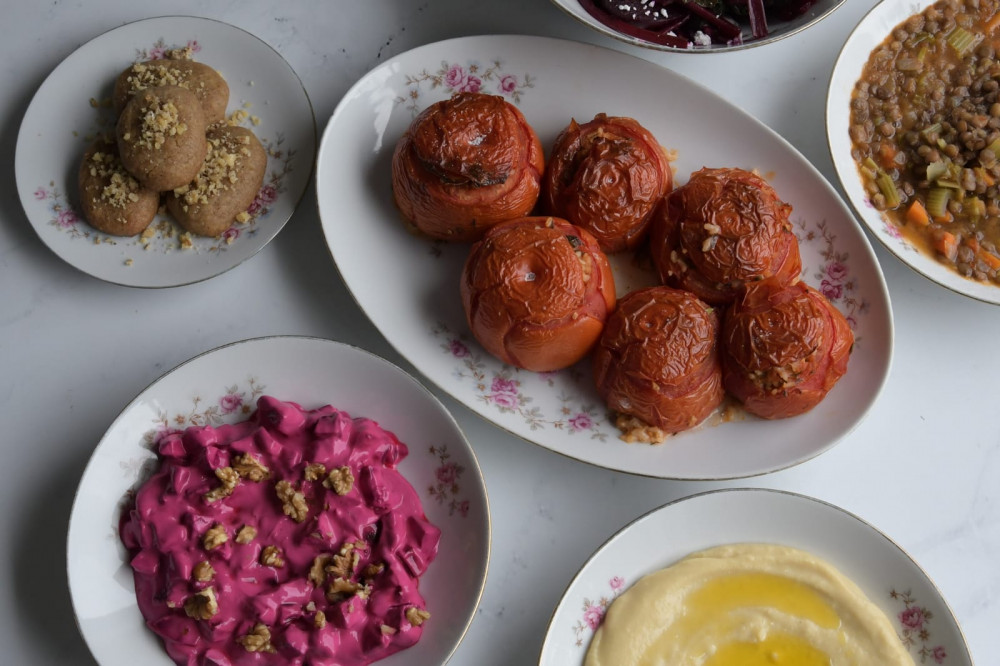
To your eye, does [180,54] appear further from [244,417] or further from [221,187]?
[244,417]

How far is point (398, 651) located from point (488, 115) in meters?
1.86

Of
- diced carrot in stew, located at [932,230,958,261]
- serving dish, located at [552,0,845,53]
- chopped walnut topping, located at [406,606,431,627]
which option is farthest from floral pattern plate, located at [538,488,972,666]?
serving dish, located at [552,0,845,53]

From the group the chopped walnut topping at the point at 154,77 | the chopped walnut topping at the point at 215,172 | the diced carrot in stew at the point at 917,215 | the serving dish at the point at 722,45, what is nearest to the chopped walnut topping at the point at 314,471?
the chopped walnut topping at the point at 215,172

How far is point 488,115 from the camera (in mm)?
2830

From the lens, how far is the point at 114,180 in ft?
9.84

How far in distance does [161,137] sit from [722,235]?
1945mm

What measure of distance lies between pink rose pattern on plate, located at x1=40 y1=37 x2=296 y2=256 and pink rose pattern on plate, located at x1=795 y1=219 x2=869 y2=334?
6.50ft

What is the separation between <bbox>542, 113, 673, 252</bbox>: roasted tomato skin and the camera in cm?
288

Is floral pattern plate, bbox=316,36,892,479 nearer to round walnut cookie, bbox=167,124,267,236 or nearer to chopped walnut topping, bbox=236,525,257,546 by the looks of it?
round walnut cookie, bbox=167,124,267,236

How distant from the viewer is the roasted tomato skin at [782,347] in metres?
2.76

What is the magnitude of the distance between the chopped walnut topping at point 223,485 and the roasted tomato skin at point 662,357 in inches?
51.0

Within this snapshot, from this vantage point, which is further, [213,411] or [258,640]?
[213,411]

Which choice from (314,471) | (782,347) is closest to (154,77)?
(314,471)

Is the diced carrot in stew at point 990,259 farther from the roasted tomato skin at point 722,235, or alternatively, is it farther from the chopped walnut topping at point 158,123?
the chopped walnut topping at point 158,123
